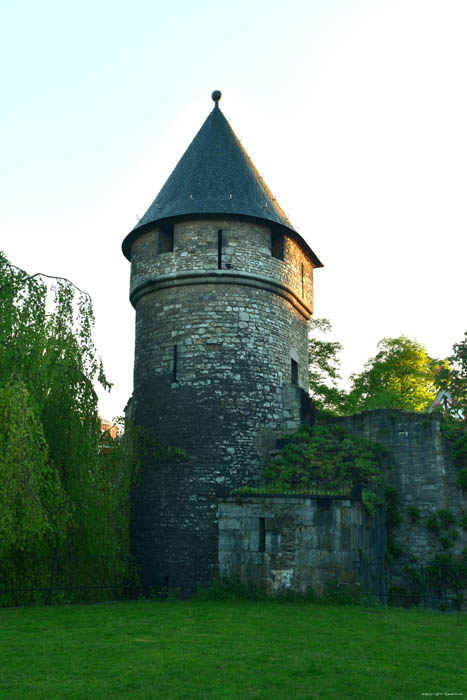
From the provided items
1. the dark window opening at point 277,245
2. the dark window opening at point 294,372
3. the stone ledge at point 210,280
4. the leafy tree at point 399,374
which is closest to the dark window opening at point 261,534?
the dark window opening at point 294,372

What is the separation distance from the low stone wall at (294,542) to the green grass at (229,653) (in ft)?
2.74

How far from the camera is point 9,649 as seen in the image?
8242 millimetres

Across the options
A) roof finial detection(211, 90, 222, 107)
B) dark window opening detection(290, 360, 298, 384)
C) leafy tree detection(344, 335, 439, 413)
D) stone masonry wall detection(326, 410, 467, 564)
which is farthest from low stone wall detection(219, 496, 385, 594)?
leafy tree detection(344, 335, 439, 413)

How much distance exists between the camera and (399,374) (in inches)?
1183

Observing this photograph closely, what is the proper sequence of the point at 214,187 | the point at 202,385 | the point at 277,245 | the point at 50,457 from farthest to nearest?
1. the point at 277,245
2. the point at 214,187
3. the point at 202,385
4. the point at 50,457

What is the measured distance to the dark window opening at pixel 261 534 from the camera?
13.1 metres

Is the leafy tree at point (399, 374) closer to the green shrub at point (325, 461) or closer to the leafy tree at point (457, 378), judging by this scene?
the leafy tree at point (457, 378)

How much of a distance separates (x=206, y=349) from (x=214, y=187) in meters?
4.38

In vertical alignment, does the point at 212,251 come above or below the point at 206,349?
above

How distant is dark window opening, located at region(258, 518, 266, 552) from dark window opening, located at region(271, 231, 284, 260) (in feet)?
23.3

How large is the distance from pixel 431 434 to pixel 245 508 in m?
5.29

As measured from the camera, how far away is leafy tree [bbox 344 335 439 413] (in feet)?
96.0

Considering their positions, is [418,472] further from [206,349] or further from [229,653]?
[229,653]

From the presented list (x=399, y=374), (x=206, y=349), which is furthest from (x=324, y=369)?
(x=206, y=349)
